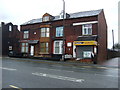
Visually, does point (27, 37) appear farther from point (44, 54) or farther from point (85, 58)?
point (85, 58)

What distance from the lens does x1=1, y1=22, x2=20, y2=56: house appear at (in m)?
41.5

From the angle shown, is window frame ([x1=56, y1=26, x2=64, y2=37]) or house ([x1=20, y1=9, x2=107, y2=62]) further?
window frame ([x1=56, y1=26, x2=64, y2=37])

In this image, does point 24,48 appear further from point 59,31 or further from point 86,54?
point 86,54

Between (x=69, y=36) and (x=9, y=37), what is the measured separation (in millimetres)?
24750

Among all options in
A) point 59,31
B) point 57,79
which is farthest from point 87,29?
point 57,79

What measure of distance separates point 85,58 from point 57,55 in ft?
20.8

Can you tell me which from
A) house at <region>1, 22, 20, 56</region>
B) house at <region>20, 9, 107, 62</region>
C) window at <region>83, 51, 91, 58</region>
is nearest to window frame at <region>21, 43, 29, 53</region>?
house at <region>20, 9, 107, 62</region>

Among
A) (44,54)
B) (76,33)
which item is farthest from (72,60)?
(44,54)

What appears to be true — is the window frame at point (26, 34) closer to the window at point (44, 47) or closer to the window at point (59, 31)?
the window at point (44, 47)

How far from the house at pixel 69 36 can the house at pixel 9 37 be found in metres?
11.6

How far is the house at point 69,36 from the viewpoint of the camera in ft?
76.0

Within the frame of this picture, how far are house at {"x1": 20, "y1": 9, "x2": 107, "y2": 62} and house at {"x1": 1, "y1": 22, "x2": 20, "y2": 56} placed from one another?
11555mm

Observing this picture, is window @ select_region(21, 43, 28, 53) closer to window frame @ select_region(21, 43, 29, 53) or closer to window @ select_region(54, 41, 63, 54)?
window frame @ select_region(21, 43, 29, 53)

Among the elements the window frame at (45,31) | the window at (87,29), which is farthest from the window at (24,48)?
the window at (87,29)
